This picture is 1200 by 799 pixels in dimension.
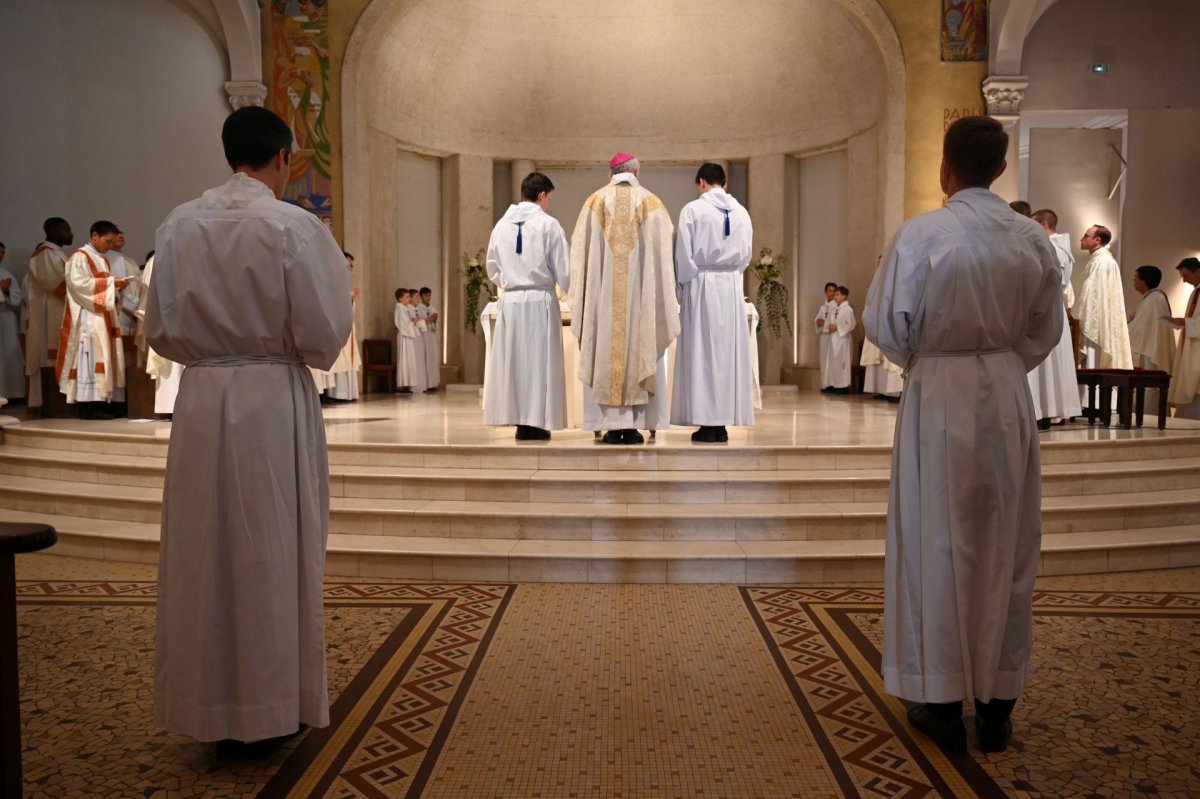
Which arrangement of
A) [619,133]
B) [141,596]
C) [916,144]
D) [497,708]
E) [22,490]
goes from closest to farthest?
1. [497,708]
2. [141,596]
3. [22,490]
4. [916,144]
5. [619,133]

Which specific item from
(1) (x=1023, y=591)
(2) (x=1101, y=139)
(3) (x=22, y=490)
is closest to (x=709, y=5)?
(2) (x=1101, y=139)

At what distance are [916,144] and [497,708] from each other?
11.0 m

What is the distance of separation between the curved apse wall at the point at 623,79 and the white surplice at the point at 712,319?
7238 mm

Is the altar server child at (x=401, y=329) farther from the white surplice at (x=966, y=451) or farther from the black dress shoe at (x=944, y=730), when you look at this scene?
the black dress shoe at (x=944, y=730)

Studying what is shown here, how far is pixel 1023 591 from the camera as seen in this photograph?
10.2 ft

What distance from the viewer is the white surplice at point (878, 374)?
12.1 metres

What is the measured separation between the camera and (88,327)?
30.7 feet

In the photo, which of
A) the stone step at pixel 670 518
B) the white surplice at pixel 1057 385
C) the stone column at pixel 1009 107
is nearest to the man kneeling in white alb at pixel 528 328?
the stone step at pixel 670 518

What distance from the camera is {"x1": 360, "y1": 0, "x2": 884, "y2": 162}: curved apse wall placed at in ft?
44.9

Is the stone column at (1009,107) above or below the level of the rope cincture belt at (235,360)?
above

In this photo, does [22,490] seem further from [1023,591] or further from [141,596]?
[1023,591]

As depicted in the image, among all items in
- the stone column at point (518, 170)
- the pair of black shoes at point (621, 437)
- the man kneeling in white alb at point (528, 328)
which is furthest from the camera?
the stone column at point (518, 170)

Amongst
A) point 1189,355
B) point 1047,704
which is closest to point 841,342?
point 1189,355

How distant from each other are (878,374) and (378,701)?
10.6 metres
